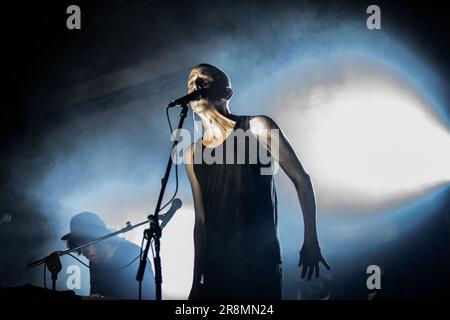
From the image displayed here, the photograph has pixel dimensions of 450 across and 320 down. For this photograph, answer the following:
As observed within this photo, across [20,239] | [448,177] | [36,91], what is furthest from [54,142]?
[448,177]

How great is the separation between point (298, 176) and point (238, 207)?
1.20 ft

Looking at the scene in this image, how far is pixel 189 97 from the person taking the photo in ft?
9.08

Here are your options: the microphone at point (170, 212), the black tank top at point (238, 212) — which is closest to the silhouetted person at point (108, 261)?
the microphone at point (170, 212)

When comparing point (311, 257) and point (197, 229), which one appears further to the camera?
point (197, 229)

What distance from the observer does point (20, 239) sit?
18.7 feet

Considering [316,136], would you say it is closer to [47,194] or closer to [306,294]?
[306,294]

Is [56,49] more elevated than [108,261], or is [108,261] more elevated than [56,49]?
[56,49]

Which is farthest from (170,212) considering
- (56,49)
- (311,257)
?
(56,49)

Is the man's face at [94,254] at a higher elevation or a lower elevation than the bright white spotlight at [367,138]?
lower

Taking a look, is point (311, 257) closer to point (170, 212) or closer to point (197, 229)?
point (197, 229)

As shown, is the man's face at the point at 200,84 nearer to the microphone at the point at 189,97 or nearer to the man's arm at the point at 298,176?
the microphone at the point at 189,97

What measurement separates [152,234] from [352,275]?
3.47m

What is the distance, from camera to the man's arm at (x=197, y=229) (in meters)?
2.68
